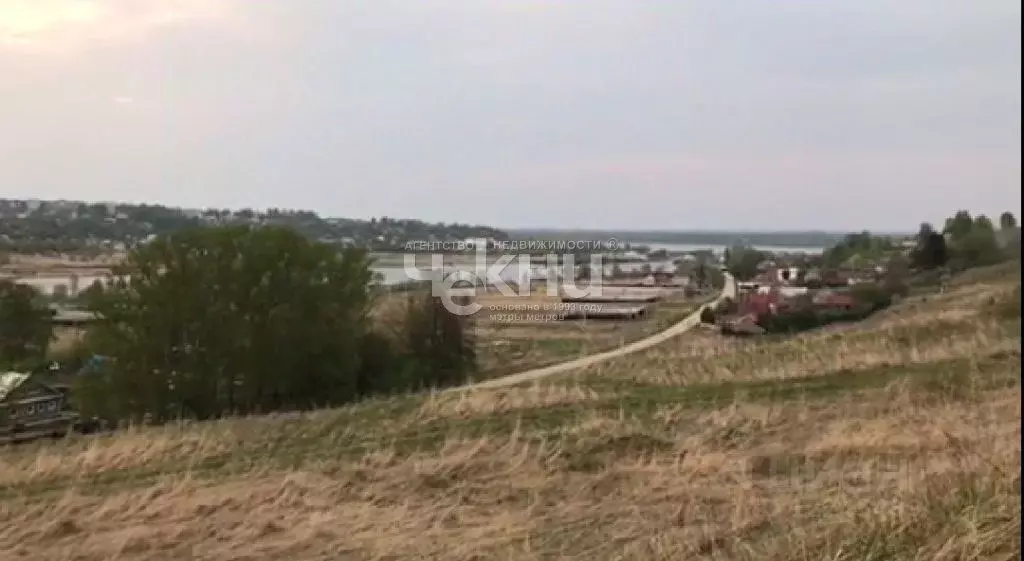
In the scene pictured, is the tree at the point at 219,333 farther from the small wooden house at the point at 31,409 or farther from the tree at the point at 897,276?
the tree at the point at 897,276

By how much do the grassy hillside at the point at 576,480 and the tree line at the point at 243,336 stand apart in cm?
928

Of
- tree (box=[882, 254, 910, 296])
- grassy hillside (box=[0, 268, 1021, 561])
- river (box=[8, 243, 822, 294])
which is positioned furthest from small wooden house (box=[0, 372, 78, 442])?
tree (box=[882, 254, 910, 296])

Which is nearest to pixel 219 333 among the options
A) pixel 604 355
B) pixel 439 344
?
pixel 439 344

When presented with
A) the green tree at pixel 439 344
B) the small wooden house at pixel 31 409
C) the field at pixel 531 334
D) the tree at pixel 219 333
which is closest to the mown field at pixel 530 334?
the field at pixel 531 334

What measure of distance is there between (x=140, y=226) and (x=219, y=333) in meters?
9.54

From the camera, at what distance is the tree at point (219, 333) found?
16.3 m

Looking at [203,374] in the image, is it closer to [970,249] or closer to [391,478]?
Result: [391,478]

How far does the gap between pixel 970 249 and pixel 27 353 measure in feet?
64.6

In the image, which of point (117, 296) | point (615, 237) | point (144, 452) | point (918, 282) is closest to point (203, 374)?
point (117, 296)

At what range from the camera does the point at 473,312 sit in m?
15.9

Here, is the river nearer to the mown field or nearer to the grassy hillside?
the mown field

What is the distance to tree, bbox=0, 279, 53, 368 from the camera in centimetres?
1881

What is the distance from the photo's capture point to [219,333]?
55.5 ft

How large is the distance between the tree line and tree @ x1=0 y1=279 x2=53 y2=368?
0.07 metres
